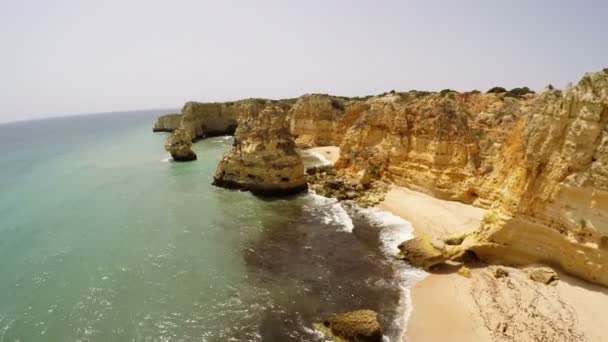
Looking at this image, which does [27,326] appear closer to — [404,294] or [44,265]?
[44,265]

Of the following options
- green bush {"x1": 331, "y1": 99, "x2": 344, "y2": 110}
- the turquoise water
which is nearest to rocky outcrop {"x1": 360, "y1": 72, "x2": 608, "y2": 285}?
the turquoise water

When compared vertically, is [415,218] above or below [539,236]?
below

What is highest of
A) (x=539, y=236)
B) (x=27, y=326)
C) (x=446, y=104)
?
(x=446, y=104)

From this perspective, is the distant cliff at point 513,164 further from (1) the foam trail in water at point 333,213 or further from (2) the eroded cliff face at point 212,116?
(2) the eroded cliff face at point 212,116

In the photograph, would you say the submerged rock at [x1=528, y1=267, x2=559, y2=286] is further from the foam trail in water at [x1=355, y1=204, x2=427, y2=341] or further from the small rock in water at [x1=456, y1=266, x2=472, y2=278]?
the foam trail in water at [x1=355, y1=204, x2=427, y2=341]

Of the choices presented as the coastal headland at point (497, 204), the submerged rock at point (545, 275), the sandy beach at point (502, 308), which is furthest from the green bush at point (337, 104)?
the submerged rock at point (545, 275)

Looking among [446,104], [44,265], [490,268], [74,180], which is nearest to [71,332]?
[44,265]
